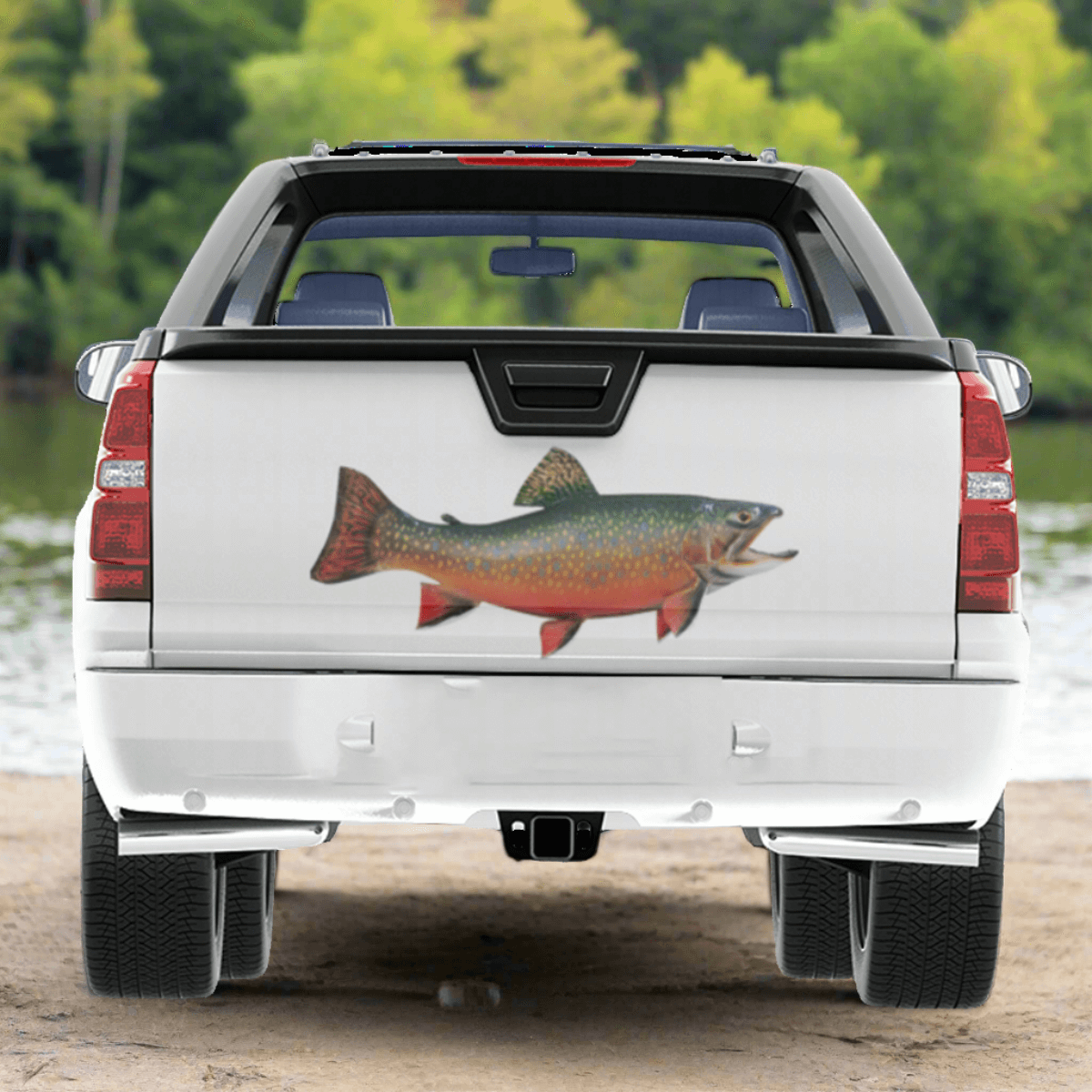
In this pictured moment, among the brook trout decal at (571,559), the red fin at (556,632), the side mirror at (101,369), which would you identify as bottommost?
the red fin at (556,632)

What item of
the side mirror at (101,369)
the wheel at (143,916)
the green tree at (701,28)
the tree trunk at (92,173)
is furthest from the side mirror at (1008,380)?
the green tree at (701,28)

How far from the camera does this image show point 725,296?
18.9 feet

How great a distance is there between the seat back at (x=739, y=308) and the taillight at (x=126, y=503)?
1.87 m

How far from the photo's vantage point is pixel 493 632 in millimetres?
3869

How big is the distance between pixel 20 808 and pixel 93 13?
278ft

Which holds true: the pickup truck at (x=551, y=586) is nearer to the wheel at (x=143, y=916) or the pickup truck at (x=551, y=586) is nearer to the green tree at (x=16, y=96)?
the wheel at (x=143, y=916)

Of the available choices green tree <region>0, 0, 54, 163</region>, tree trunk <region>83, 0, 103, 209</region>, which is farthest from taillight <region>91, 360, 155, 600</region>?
tree trunk <region>83, 0, 103, 209</region>

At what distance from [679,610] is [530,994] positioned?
1.82m

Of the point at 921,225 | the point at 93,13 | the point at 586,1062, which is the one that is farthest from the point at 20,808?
the point at 93,13

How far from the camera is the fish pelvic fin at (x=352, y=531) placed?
3879 mm

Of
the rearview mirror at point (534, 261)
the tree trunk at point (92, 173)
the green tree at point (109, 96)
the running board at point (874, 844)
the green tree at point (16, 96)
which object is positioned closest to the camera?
the running board at point (874, 844)

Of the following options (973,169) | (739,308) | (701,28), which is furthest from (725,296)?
(701,28)

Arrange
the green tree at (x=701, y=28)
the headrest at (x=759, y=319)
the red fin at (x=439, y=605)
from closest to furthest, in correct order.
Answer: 1. the red fin at (x=439, y=605)
2. the headrest at (x=759, y=319)
3. the green tree at (x=701, y=28)

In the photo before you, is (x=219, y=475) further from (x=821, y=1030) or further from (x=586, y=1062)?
(x=821, y=1030)
